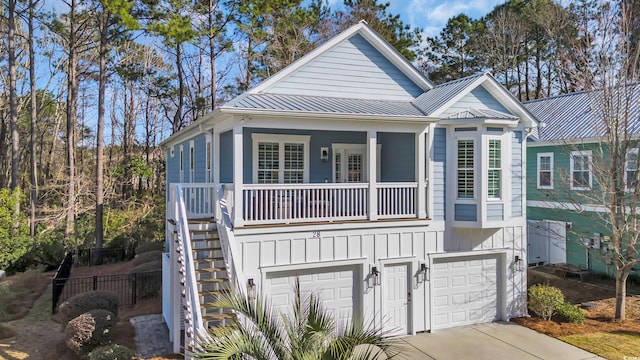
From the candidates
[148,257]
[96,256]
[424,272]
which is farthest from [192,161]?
[96,256]

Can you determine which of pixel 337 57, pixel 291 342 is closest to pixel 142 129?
pixel 337 57

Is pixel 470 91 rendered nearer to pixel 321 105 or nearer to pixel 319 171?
pixel 321 105

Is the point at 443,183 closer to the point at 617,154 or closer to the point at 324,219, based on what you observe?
the point at 324,219

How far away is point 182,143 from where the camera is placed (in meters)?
16.4

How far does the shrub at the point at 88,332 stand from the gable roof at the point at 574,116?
13.5m

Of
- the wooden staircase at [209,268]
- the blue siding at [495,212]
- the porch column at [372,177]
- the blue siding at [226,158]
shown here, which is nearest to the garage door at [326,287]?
the wooden staircase at [209,268]

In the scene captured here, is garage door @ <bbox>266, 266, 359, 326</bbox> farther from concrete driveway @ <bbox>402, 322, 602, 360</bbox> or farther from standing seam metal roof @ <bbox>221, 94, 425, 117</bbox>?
standing seam metal roof @ <bbox>221, 94, 425, 117</bbox>

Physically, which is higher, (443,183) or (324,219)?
(443,183)

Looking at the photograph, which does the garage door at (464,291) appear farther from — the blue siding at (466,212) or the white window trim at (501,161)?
the white window trim at (501,161)

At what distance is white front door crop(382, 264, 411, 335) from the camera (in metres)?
10.2

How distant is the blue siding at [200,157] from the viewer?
42.1 feet

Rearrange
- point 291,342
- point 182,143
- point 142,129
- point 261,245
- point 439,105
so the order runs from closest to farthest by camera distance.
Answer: point 291,342 → point 261,245 → point 439,105 → point 182,143 → point 142,129

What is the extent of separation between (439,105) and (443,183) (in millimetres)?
1940

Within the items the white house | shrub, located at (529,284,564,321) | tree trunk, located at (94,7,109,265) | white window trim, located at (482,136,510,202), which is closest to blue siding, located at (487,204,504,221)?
the white house
